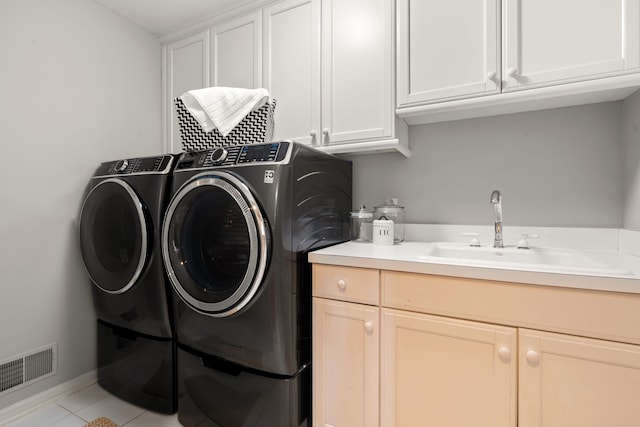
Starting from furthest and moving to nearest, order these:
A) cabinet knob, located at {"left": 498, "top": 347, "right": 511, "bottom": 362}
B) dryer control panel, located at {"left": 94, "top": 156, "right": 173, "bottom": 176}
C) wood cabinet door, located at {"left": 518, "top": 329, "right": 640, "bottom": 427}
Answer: dryer control panel, located at {"left": 94, "top": 156, "right": 173, "bottom": 176} → cabinet knob, located at {"left": 498, "top": 347, "right": 511, "bottom": 362} → wood cabinet door, located at {"left": 518, "top": 329, "right": 640, "bottom": 427}

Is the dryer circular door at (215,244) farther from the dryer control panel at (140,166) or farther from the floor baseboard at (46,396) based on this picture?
the floor baseboard at (46,396)

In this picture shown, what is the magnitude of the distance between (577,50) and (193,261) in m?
1.91

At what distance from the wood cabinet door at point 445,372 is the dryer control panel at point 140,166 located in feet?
4.54

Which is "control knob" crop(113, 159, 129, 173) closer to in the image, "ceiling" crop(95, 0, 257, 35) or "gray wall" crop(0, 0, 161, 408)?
"gray wall" crop(0, 0, 161, 408)

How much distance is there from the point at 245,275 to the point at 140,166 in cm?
98

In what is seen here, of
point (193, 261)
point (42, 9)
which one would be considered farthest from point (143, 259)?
point (42, 9)

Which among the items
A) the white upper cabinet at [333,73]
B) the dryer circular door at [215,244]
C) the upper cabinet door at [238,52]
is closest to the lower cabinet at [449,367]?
the dryer circular door at [215,244]

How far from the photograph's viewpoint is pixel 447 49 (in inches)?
55.7

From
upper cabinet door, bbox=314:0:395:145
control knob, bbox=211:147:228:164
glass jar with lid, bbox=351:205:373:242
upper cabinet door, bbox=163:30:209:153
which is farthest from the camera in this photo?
upper cabinet door, bbox=163:30:209:153

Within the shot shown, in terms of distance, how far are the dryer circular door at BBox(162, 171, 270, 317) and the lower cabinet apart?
0.32 meters

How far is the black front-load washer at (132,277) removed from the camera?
63.4 inches

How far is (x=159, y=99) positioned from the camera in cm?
240

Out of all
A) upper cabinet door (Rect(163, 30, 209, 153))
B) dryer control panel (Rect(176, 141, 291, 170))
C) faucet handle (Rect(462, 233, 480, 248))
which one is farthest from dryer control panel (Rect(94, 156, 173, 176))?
faucet handle (Rect(462, 233, 480, 248))

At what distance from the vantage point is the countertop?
0.91 metres
